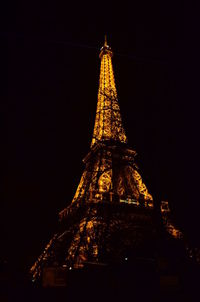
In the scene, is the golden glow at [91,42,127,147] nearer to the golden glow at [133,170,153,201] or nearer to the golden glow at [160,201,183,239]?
the golden glow at [133,170,153,201]

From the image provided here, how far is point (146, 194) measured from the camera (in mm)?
21531

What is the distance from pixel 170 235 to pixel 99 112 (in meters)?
12.3

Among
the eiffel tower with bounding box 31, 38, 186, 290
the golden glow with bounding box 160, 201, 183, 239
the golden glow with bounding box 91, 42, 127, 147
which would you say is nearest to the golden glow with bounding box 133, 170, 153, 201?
the eiffel tower with bounding box 31, 38, 186, 290

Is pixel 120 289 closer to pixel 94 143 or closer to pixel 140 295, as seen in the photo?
pixel 140 295

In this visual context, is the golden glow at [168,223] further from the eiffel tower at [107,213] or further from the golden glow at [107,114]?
the golden glow at [107,114]

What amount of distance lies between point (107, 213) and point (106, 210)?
0.21 m

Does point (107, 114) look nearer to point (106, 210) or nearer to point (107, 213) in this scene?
point (106, 210)

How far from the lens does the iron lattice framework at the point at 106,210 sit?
55.4ft

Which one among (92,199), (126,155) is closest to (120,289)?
(92,199)

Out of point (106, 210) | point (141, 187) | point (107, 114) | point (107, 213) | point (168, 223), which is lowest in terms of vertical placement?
point (168, 223)

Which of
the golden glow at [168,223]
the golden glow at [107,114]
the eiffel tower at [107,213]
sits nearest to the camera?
the eiffel tower at [107,213]

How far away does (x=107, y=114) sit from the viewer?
25453 mm

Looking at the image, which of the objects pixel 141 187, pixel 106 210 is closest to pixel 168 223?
pixel 141 187

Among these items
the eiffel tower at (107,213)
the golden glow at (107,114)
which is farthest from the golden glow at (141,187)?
the golden glow at (107,114)
